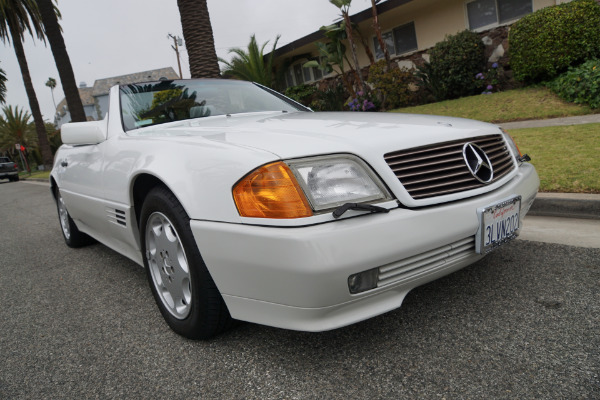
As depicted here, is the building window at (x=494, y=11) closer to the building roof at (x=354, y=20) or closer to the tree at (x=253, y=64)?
the building roof at (x=354, y=20)

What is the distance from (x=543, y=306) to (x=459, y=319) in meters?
0.39

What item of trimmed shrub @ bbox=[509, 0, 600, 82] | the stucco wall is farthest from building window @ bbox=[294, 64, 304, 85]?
trimmed shrub @ bbox=[509, 0, 600, 82]

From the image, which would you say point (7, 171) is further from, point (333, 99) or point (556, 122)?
point (556, 122)

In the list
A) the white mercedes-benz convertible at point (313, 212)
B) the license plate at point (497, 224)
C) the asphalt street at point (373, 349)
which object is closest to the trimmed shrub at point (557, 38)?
the asphalt street at point (373, 349)

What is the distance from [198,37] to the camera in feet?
24.1

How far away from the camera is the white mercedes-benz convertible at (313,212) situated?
1533 millimetres

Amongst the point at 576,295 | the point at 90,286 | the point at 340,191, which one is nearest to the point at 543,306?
the point at 576,295

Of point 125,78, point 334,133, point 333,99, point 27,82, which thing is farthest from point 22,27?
point 125,78

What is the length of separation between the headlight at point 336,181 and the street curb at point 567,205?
7.76 feet

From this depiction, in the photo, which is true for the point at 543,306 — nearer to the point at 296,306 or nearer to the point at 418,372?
the point at 418,372

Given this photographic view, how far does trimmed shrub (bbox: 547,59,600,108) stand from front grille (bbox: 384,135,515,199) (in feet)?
22.8

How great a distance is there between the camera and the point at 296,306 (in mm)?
1576

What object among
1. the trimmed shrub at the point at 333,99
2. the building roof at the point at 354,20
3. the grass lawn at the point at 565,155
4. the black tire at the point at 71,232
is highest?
the building roof at the point at 354,20

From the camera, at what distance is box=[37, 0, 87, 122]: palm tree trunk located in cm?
1061
